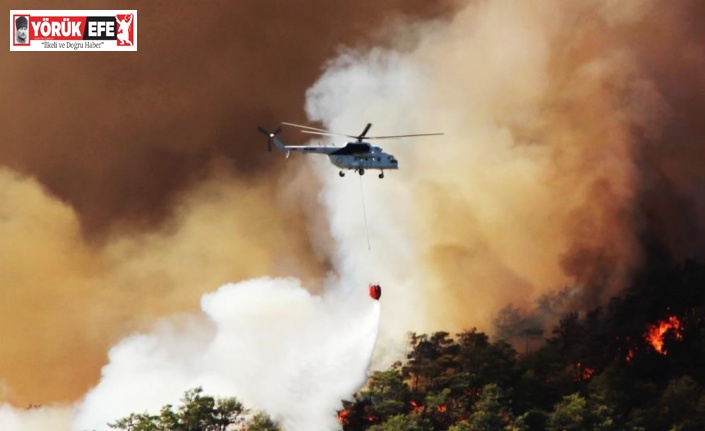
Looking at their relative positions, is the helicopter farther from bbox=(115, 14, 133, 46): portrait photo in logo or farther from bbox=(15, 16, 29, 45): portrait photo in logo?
bbox=(15, 16, 29, 45): portrait photo in logo

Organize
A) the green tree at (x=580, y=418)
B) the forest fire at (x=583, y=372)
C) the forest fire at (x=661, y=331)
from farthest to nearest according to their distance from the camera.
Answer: the forest fire at (x=661, y=331), the forest fire at (x=583, y=372), the green tree at (x=580, y=418)

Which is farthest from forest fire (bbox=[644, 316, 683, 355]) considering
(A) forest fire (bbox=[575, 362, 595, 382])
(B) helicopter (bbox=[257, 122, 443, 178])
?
(B) helicopter (bbox=[257, 122, 443, 178])

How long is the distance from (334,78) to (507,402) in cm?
2881

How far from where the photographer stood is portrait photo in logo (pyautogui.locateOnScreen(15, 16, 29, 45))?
85.4 m

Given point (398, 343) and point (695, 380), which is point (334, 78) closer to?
point (398, 343)

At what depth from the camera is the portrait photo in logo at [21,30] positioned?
8544 cm

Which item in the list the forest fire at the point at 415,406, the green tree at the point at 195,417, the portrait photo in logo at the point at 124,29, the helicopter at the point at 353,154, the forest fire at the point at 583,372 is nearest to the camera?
the helicopter at the point at 353,154

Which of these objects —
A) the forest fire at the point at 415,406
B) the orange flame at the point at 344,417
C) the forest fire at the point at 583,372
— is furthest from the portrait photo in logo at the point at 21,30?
the forest fire at the point at 583,372

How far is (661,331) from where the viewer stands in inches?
3504

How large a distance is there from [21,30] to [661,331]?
5594 cm

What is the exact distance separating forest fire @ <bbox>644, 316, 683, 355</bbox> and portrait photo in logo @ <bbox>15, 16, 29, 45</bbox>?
54.4 meters

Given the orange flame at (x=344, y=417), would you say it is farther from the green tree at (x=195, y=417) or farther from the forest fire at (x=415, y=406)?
the green tree at (x=195, y=417)

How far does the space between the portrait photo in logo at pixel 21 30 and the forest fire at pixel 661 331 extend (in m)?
54.4

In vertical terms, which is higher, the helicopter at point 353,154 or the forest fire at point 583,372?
the helicopter at point 353,154
